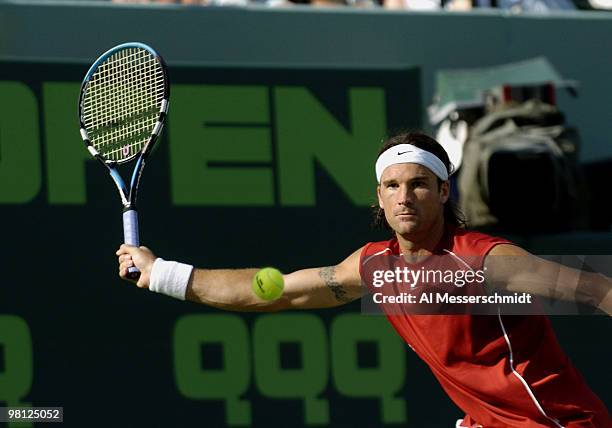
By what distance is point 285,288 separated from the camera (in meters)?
5.52

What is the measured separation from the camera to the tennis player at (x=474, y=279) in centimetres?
504

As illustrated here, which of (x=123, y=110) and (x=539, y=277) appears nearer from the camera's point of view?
(x=539, y=277)

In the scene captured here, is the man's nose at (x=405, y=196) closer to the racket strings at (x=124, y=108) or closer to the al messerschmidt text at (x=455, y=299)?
the al messerschmidt text at (x=455, y=299)

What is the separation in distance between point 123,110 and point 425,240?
5.57 ft

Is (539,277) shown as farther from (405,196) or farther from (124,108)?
(124,108)

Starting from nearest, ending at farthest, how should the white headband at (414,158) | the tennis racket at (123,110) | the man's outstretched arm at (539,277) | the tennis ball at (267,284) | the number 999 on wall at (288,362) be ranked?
the man's outstretched arm at (539,277) < the white headband at (414,158) < the tennis ball at (267,284) < the tennis racket at (123,110) < the number 999 on wall at (288,362)

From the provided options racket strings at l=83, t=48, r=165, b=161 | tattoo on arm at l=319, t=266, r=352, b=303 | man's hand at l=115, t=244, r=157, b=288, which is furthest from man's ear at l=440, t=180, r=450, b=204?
racket strings at l=83, t=48, r=165, b=161

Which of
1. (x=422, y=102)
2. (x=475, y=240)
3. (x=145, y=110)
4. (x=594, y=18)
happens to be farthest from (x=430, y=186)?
(x=594, y=18)

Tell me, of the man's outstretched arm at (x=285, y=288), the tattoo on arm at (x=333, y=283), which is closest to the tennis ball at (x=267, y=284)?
the man's outstretched arm at (x=285, y=288)

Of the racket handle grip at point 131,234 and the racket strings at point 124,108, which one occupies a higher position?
the racket strings at point 124,108

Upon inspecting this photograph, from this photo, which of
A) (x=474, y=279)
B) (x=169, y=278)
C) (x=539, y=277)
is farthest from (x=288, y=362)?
(x=539, y=277)

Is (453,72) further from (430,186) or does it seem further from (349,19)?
(430,186)

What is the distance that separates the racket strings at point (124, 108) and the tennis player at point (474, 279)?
93cm

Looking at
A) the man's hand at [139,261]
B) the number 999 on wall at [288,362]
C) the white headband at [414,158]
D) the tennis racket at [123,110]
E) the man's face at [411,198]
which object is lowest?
the number 999 on wall at [288,362]
